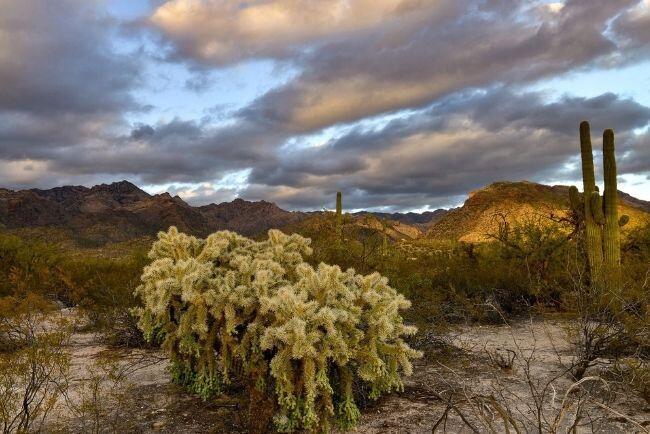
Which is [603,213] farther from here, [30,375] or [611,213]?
[30,375]

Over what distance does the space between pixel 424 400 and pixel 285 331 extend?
8.52 ft

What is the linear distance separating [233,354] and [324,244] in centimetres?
670

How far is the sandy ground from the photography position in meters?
5.43

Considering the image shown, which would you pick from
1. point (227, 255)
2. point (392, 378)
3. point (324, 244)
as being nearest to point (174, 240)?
point (227, 255)

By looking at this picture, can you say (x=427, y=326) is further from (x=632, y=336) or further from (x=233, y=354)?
(x=233, y=354)

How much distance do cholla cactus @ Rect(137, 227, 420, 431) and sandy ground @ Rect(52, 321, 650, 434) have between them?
40 centimetres

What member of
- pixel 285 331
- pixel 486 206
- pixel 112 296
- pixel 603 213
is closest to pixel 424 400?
pixel 285 331

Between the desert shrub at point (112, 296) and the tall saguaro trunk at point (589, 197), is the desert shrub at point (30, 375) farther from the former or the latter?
the tall saguaro trunk at point (589, 197)

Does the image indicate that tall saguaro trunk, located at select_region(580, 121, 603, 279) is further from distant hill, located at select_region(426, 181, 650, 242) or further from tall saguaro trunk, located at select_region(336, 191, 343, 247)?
distant hill, located at select_region(426, 181, 650, 242)

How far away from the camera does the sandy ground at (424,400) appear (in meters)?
5.43

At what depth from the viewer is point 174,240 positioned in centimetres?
643

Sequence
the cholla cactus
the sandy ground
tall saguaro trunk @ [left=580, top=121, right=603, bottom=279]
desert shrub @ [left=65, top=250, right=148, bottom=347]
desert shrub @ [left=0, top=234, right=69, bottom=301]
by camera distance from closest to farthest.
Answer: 1. the cholla cactus
2. the sandy ground
3. desert shrub @ [left=65, top=250, right=148, bottom=347]
4. tall saguaro trunk @ [left=580, top=121, right=603, bottom=279]
5. desert shrub @ [left=0, top=234, right=69, bottom=301]

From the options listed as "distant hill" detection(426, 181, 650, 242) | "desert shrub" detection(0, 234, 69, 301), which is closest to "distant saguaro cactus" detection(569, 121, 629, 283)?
"desert shrub" detection(0, 234, 69, 301)

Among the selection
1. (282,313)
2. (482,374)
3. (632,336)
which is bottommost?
(482,374)
